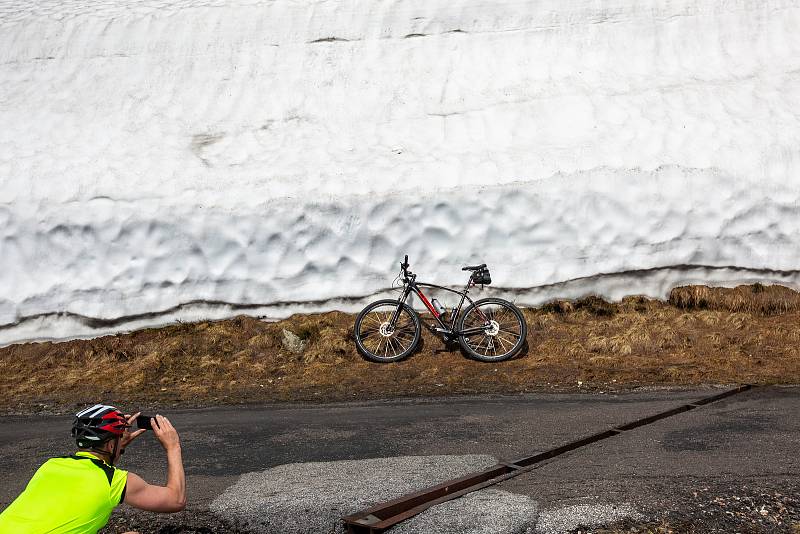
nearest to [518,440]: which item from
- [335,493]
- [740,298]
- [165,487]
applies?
[335,493]

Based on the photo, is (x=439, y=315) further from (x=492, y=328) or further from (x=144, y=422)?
(x=144, y=422)

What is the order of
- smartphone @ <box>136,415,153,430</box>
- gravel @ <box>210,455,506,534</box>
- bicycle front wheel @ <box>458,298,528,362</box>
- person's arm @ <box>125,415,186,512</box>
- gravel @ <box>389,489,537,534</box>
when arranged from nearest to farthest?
1. person's arm @ <box>125,415,186,512</box>
2. smartphone @ <box>136,415,153,430</box>
3. gravel @ <box>389,489,537,534</box>
4. gravel @ <box>210,455,506,534</box>
5. bicycle front wheel @ <box>458,298,528,362</box>

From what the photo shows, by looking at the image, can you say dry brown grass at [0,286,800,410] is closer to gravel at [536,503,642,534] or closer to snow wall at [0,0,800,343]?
snow wall at [0,0,800,343]

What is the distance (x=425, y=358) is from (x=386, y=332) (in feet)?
2.32

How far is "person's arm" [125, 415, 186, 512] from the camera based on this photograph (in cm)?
363

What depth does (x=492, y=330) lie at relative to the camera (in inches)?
416

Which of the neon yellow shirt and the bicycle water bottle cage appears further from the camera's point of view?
the bicycle water bottle cage

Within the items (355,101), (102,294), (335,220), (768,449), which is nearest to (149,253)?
(102,294)

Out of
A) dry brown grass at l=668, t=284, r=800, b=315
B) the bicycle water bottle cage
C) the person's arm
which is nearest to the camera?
the person's arm

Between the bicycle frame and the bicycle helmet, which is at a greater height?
the bicycle frame

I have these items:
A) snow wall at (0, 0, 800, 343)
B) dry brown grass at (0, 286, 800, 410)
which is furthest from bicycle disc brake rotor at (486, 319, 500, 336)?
snow wall at (0, 0, 800, 343)

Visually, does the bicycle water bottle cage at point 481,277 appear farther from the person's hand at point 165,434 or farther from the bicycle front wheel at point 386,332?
the person's hand at point 165,434

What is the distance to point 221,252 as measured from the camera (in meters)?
13.0

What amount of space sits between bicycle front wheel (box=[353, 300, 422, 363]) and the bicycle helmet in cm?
728
